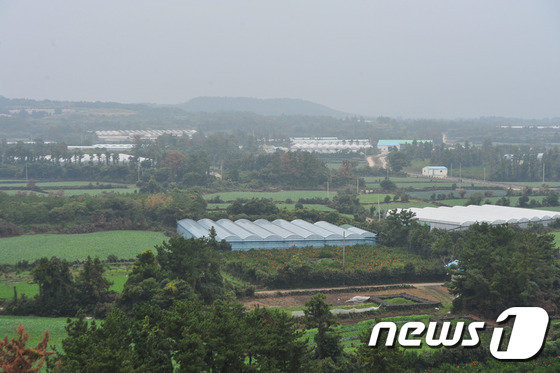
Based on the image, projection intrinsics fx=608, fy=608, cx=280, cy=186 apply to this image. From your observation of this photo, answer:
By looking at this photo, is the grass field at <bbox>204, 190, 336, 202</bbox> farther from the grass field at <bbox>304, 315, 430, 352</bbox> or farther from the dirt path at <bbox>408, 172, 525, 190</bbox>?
the grass field at <bbox>304, 315, 430, 352</bbox>

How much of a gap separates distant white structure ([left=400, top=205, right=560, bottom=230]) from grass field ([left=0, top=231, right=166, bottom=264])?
620 inches

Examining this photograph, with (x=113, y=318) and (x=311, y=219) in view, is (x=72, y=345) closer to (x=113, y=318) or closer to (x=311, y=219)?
(x=113, y=318)

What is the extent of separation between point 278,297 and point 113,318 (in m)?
11.4

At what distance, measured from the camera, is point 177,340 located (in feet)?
40.2

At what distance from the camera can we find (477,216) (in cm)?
3631

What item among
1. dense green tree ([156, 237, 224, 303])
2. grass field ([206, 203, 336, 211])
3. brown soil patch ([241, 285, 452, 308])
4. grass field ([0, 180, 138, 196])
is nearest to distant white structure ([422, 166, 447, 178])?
grass field ([206, 203, 336, 211])

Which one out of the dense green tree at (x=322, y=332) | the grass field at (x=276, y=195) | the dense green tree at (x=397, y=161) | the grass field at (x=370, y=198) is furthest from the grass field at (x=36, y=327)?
the dense green tree at (x=397, y=161)

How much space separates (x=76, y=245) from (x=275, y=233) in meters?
9.65

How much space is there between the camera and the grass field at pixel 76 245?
2641 centimetres

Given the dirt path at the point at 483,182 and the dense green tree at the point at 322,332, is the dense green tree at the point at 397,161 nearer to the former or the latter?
the dirt path at the point at 483,182

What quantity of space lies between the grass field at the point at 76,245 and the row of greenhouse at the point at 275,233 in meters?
2.52

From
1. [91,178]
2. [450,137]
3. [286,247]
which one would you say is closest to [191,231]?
[286,247]

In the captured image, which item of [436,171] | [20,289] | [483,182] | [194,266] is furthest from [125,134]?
[194,266]

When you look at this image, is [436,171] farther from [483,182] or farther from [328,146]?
[328,146]
